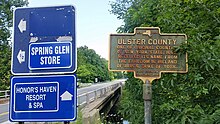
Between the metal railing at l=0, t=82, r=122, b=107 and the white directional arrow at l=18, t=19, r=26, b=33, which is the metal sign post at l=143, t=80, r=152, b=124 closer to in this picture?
the white directional arrow at l=18, t=19, r=26, b=33

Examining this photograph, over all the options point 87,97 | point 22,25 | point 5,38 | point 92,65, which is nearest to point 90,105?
point 87,97

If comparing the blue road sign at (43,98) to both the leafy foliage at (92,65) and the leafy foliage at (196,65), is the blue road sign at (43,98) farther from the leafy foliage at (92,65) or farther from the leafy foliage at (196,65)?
the leafy foliage at (92,65)

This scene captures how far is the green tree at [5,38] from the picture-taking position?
91.6 feet

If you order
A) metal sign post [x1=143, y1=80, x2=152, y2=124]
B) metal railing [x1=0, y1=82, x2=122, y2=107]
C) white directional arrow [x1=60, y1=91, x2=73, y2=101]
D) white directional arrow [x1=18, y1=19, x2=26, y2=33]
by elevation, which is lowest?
metal railing [x1=0, y1=82, x2=122, y2=107]

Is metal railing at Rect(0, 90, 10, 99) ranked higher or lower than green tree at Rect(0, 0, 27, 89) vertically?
lower

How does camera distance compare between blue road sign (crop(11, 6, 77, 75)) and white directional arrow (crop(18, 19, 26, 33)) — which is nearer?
blue road sign (crop(11, 6, 77, 75))

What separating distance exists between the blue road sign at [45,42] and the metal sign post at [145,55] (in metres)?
1.50

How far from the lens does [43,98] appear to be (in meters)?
2.79

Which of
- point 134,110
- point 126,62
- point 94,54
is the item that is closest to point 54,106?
point 126,62

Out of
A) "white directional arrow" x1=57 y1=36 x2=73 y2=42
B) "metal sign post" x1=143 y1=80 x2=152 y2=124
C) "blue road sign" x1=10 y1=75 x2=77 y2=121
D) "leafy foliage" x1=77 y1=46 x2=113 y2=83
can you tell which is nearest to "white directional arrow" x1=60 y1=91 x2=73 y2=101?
"blue road sign" x1=10 y1=75 x2=77 y2=121

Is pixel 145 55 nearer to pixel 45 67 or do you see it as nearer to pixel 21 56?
pixel 45 67

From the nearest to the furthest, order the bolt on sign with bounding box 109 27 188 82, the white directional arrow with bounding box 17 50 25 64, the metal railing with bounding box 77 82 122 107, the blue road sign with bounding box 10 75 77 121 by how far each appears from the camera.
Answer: the blue road sign with bounding box 10 75 77 121
the white directional arrow with bounding box 17 50 25 64
the bolt on sign with bounding box 109 27 188 82
the metal railing with bounding box 77 82 122 107

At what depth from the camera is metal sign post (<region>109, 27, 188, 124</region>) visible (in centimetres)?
420

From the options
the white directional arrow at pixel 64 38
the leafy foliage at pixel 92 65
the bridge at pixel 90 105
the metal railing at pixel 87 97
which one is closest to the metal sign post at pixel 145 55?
the white directional arrow at pixel 64 38
